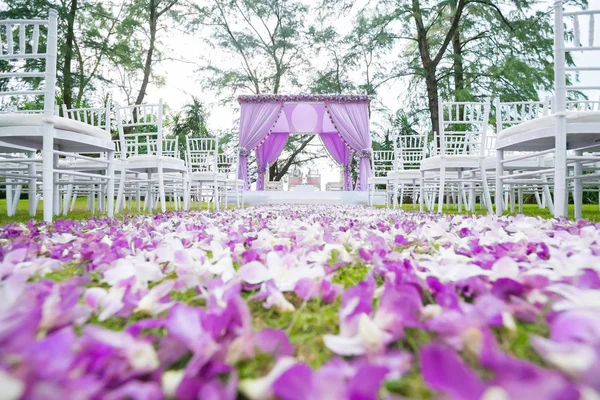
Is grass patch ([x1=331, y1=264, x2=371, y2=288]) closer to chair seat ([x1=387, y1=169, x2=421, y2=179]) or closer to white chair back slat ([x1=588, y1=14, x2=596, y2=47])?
white chair back slat ([x1=588, y1=14, x2=596, y2=47])

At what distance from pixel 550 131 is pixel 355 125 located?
882 centimetres

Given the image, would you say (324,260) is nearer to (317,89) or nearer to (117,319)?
(117,319)

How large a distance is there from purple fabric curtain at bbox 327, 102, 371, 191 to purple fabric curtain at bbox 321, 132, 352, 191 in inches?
45.8

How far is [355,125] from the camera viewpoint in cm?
1054

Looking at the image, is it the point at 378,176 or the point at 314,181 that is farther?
the point at 314,181

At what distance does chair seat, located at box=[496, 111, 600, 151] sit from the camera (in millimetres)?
1825

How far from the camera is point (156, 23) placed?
10.4m

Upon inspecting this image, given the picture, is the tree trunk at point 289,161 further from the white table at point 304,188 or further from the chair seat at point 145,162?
the chair seat at point 145,162

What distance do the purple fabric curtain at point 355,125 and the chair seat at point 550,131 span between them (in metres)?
8.01

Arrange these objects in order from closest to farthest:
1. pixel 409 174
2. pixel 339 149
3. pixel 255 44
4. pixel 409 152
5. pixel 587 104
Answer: pixel 587 104, pixel 409 174, pixel 409 152, pixel 339 149, pixel 255 44

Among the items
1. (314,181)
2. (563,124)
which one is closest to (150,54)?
(314,181)

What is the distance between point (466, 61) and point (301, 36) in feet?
19.6

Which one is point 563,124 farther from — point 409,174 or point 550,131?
A: point 409,174

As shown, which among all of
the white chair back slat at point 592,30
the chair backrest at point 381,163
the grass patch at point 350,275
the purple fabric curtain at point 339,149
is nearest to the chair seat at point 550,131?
the white chair back slat at point 592,30
